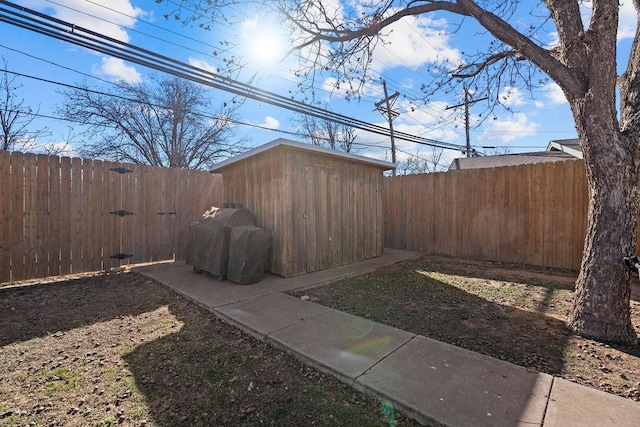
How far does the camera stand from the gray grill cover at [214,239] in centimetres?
470

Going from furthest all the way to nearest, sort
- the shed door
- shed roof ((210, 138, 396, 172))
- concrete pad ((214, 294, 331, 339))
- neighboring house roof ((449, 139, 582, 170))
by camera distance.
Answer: neighboring house roof ((449, 139, 582, 170)) < the shed door < shed roof ((210, 138, 396, 172)) < concrete pad ((214, 294, 331, 339))

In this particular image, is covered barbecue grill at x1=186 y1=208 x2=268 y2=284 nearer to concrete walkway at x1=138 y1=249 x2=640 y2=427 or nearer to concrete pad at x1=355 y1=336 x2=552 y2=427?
concrete walkway at x1=138 y1=249 x2=640 y2=427

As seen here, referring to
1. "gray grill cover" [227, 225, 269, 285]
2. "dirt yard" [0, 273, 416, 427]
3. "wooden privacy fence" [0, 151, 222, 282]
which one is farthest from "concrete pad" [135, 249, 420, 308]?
"wooden privacy fence" [0, 151, 222, 282]

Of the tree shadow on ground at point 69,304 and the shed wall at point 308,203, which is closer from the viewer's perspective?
the tree shadow on ground at point 69,304

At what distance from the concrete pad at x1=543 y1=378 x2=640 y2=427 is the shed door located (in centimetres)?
390

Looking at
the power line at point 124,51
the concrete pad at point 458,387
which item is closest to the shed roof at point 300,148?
the power line at point 124,51

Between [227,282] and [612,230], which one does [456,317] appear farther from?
[227,282]

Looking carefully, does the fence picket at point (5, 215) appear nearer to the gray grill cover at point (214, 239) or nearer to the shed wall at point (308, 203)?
the gray grill cover at point (214, 239)

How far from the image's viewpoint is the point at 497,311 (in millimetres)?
3406

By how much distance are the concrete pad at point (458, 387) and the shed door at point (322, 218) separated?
123 inches

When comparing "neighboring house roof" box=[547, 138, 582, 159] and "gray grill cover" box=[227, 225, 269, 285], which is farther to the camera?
"neighboring house roof" box=[547, 138, 582, 159]

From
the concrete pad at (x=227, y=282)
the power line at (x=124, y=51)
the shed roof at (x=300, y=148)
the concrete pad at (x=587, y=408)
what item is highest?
the power line at (x=124, y=51)

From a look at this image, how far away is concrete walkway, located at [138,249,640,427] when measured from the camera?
1.62 meters

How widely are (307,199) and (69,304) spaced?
371cm
